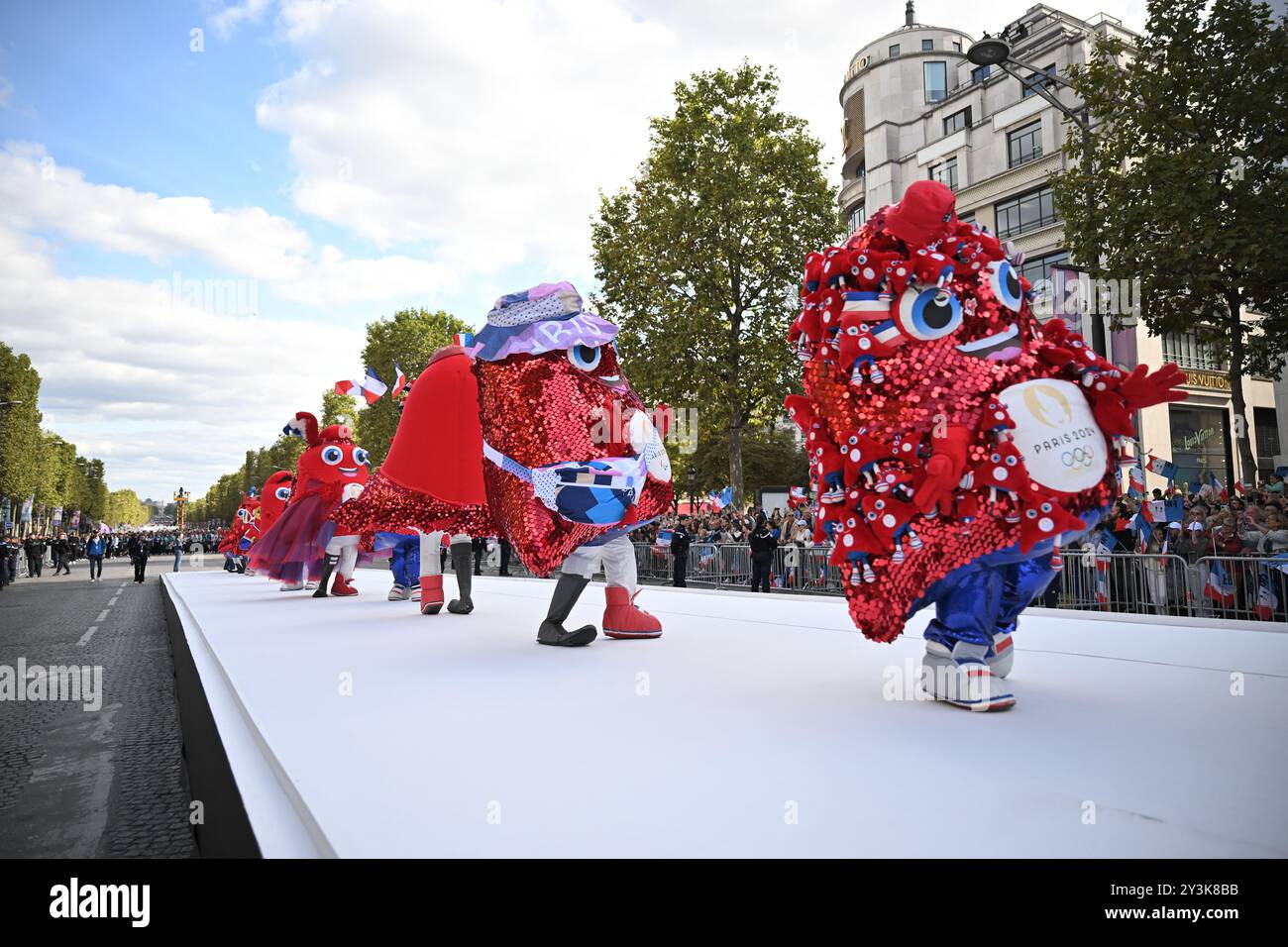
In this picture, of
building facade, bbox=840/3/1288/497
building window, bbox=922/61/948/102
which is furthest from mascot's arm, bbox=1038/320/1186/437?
building window, bbox=922/61/948/102

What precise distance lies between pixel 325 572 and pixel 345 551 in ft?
1.18

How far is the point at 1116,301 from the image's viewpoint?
37.7 ft

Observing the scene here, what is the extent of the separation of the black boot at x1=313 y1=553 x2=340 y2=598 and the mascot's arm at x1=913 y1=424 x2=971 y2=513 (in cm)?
726

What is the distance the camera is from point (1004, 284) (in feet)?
9.93

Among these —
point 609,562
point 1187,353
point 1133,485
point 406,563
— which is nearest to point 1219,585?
point 1133,485

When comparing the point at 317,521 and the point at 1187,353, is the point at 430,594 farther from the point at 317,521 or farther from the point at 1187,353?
the point at 1187,353

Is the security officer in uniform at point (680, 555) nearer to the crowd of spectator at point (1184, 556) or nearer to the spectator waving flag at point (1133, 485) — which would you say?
the crowd of spectator at point (1184, 556)

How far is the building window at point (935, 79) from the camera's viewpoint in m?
31.5

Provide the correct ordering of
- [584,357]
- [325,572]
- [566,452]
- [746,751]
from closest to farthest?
1. [746,751]
2. [566,452]
3. [584,357]
4. [325,572]

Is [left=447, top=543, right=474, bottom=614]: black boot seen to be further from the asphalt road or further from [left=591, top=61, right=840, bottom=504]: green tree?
[left=591, top=61, right=840, bottom=504]: green tree

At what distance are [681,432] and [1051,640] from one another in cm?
1349

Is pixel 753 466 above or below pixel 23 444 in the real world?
below

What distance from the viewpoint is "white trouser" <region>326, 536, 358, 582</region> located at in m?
8.58
